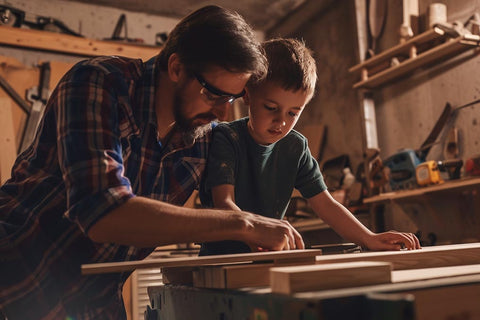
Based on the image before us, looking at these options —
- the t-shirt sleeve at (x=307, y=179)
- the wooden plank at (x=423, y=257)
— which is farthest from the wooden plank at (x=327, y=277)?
the t-shirt sleeve at (x=307, y=179)

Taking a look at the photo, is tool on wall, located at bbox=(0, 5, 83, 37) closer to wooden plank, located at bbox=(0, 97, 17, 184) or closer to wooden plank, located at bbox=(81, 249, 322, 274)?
wooden plank, located at bbox=(0, 97, 17, 184)

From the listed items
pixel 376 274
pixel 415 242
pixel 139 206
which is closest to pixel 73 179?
pixel 139 206

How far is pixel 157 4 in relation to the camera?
16.5 feet

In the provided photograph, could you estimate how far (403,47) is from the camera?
3562 mm

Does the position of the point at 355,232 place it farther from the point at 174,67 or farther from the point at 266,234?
the point at 174,67

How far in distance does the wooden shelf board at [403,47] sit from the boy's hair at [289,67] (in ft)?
6.48

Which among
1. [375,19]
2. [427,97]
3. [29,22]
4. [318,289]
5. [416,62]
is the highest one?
[29,22]

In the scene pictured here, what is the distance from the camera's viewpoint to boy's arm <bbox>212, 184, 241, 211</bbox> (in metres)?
1.45

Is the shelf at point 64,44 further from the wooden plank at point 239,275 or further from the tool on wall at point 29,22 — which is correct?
the wooden plank at point 239,275

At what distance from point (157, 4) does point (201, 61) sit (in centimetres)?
403

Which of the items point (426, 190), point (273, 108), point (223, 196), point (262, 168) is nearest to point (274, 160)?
point (262, 168)

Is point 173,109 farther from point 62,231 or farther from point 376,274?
point 376,274

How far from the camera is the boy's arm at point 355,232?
57.6 inches

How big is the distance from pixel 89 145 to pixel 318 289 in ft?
2.01
